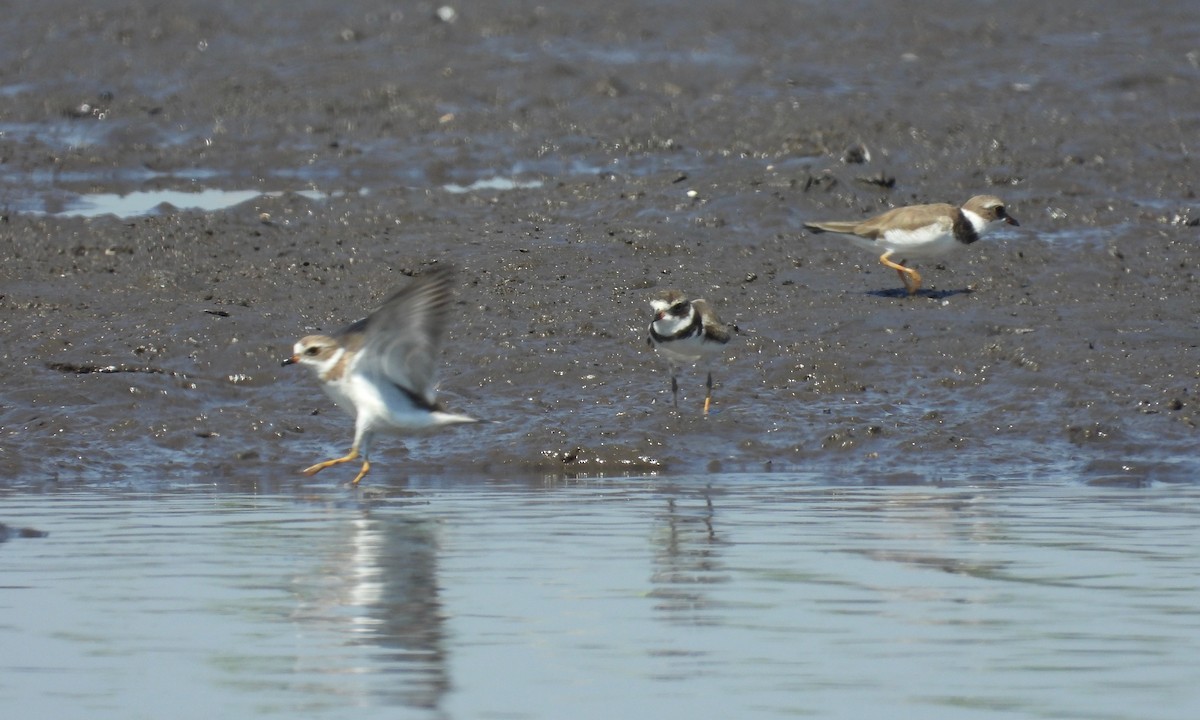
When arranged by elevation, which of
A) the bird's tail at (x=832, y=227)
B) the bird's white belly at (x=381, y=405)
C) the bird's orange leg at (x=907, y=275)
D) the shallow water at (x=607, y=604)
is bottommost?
the shallow water at (x=607, y=604)

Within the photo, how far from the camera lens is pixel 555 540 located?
30.2 ft

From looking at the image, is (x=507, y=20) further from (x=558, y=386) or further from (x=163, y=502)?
(x=163, y=502)

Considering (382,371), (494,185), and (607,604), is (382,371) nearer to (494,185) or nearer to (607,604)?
(607,604)

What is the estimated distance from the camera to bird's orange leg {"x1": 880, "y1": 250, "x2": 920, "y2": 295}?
585 inches

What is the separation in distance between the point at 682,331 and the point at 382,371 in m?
2.24

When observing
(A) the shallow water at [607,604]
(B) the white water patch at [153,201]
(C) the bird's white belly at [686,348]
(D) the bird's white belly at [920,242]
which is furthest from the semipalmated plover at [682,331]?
(B) the white water patch at [153,201]

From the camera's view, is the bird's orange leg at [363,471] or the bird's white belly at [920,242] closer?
the bird's orange leg at [363,471]

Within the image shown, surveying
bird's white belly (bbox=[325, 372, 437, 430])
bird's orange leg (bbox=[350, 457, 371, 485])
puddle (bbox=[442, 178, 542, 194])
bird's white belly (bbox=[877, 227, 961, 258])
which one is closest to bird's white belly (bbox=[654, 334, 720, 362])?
bird's white belly (bbox=[325, 372, 437, 430])

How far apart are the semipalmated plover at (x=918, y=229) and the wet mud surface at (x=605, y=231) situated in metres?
0.33

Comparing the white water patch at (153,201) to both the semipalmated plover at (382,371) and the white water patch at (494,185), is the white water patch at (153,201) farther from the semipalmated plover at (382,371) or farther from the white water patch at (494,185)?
the semipalmated plover at (382,371)

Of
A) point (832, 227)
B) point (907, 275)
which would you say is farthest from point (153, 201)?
point (907, 275)

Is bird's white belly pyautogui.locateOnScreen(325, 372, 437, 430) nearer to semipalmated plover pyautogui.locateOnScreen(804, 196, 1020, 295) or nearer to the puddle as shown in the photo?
semipalmated plover pyautogui.locateOnScreen(804, 196, 1020, 295)

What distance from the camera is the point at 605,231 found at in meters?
16.1

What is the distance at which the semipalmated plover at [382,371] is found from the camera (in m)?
10.5
